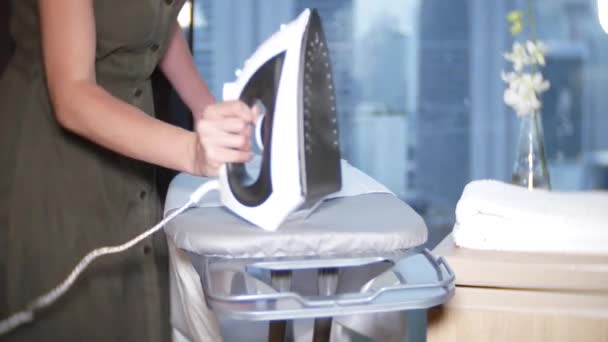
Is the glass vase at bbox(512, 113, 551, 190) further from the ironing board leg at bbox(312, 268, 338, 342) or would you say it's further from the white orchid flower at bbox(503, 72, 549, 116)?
the ironing board leg at bbox(312, 268, 338, 342)

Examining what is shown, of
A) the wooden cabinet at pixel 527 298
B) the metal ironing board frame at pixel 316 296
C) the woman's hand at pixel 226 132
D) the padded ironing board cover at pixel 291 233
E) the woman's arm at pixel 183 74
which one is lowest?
the wooden cabinet at pixel 527 298

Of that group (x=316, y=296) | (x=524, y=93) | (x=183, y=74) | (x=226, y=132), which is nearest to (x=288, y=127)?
(x=226, y=132)

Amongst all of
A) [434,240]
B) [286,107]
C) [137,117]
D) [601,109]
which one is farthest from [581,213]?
[601,109]

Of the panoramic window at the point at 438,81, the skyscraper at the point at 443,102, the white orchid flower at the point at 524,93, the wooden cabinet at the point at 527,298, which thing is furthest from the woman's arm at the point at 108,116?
the skyscraper at the point at 443,102

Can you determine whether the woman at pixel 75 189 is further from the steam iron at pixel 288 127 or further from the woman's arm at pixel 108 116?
the steam iron at pixel 288 127

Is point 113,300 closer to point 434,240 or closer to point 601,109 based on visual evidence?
point 434,240

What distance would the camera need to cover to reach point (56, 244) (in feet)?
3.65

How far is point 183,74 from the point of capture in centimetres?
135

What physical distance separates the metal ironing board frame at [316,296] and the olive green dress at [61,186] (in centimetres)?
30

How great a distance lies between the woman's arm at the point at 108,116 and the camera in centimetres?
82

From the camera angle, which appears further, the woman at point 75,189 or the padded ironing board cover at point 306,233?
the woman at point 75,189

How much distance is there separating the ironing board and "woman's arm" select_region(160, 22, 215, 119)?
17.5 inches

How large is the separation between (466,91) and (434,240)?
53cm

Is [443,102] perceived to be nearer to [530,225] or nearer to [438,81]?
[438,81]
